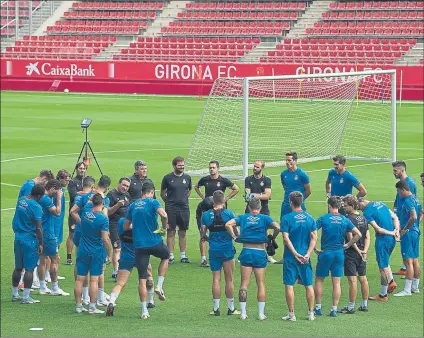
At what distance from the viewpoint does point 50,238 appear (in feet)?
52.9

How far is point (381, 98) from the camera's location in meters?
46.1

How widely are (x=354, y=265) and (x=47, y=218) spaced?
4.72m

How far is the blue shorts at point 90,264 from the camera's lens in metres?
14.9

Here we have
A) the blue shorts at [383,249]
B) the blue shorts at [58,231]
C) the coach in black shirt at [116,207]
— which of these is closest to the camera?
the blue shorts at [383,249]

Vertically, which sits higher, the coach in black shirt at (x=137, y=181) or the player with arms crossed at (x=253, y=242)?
the coach in black shirt at (x=137, y=181)

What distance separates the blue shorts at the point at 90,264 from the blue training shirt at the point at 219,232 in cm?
159

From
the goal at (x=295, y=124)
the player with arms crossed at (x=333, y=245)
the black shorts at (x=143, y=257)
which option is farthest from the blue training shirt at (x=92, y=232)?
the goal at (x=295, y=124)

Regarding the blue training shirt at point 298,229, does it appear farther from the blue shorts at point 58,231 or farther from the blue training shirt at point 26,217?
the blue shorts at point 58,231

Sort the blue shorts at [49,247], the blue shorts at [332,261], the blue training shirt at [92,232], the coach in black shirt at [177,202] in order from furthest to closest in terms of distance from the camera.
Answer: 1. the coach in black shirt at [177,202]
2. the blue shorts at [49,247]
3. the blue training shirt at [92,232]
4. the blue shorts at [332,261]

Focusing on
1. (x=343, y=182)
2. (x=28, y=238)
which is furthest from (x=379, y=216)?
(x=28, y=238)

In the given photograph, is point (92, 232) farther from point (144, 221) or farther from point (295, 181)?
point (295, 181)

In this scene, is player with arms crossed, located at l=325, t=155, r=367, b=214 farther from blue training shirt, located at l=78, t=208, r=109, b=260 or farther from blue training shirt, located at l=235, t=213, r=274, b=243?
blue training shirt, located at l=78, t=208, r=109, b=260

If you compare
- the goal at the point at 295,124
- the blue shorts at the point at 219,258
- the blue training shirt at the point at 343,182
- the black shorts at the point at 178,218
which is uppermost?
the goal at the point at 295,124

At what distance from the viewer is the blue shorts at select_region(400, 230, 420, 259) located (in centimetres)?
1625
